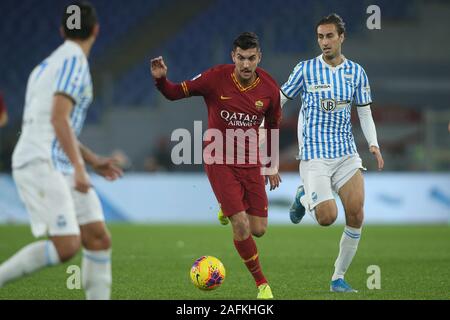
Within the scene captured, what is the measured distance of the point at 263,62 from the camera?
22859mm

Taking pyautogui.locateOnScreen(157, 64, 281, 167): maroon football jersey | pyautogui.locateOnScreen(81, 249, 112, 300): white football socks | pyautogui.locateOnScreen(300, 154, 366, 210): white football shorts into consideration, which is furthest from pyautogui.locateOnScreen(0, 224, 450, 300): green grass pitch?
pyautogui.locateOnScreen(81, 249, 112, 300): white football socks

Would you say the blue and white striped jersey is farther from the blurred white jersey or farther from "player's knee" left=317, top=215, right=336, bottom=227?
the blurred white jersey

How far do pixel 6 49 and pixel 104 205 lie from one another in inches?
279

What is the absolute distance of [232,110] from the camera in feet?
25.5

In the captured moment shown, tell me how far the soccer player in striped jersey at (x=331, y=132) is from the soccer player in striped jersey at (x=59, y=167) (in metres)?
2.80

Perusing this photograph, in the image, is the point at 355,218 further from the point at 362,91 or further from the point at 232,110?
the point at 232,110

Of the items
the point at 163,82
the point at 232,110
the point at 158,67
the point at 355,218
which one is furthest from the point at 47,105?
the point at 355,218

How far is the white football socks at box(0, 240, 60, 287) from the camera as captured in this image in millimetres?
5500

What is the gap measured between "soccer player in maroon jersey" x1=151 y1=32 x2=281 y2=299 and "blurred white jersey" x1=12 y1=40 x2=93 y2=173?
6.72 feet

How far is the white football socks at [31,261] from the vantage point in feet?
18.0

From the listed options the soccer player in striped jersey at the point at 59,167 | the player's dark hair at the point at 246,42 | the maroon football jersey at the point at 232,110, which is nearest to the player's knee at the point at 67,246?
the soccer player in striped jersey at the point at 59,167

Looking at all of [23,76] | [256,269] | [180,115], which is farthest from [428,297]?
[23,76]

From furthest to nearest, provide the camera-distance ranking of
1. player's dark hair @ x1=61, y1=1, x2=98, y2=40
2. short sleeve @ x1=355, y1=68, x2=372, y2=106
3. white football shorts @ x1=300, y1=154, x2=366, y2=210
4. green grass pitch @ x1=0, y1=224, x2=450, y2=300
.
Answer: short sleeve @ x1=355, y1=68, x2=372, y2=106, white football shorts @ x1=300, y1=154, x2=366, y2=210, green grass pitch @ x1=0, y1=224, x2=450, y2=300, player's dark hair @ x1=61, y1=1, x2=98, y2=40

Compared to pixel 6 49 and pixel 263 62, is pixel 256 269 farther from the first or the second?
pixel 6 49
